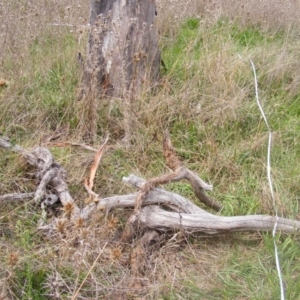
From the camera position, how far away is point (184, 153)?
2980mm

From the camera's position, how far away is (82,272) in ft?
6.39

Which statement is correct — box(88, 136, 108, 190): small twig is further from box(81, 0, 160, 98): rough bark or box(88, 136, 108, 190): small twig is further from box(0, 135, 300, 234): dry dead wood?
box(81, 0, 160, 98): rough bark

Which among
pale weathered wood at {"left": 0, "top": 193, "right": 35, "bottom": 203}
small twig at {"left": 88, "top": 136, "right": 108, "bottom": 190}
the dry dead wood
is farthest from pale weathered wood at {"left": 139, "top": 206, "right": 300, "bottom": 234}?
pale weathered wood at {"left": 0, "top": 193, "right": 35, "bottom": 203}

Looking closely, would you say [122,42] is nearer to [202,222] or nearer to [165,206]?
[165,206]

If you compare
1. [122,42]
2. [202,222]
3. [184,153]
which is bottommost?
[184,153]

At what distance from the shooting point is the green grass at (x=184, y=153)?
Result: 199 centimetres

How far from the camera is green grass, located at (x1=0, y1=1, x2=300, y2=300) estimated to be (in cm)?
199

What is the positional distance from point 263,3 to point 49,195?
3484 millimetres

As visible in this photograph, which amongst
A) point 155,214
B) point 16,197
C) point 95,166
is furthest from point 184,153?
point 16,197

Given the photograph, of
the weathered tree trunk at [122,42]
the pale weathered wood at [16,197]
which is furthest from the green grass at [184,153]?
the weathered tree trunk at [122,42]

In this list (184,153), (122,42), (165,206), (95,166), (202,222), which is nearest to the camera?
(202,222)

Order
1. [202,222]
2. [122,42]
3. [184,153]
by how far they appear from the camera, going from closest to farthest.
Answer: [202,222]
[184,153]
[122,42]

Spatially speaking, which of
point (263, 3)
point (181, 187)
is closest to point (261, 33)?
point (263, 3)

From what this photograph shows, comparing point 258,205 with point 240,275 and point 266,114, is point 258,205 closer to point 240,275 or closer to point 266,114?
point 240,275
